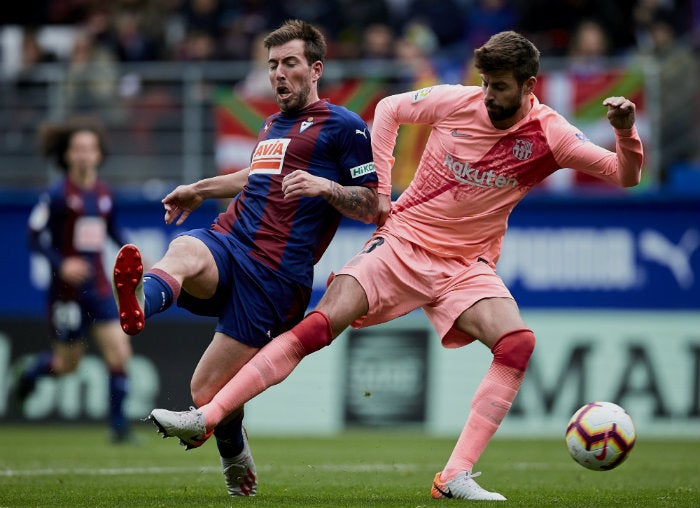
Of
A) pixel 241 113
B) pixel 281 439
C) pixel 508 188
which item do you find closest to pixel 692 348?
pixel 281 439

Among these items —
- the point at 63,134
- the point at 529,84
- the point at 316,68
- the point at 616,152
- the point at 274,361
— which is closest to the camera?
the point at 274,361

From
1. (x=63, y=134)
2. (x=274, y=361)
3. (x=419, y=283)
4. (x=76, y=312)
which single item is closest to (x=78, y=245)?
(x=76, y=312)

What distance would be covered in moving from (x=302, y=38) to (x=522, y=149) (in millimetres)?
1411

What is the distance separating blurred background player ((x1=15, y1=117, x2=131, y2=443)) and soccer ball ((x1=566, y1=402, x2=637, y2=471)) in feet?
19.1

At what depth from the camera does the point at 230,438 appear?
7418mm

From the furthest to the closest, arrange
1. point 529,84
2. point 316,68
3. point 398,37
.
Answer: point 398,37 → point 316,68 → point 529,84

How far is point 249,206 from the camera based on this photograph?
7254 mm

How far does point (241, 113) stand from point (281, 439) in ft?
13.4

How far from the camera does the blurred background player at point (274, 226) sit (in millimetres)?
7047

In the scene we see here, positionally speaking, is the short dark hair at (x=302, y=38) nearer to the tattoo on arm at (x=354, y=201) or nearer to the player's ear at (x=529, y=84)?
the tattoo on arm at (x=354, y=201)

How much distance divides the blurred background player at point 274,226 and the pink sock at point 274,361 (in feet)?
0.82

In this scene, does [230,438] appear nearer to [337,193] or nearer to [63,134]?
[337,193]

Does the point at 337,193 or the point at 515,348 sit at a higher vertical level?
the point at 337,193

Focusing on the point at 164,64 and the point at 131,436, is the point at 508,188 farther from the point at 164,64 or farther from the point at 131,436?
the point at 164,64
